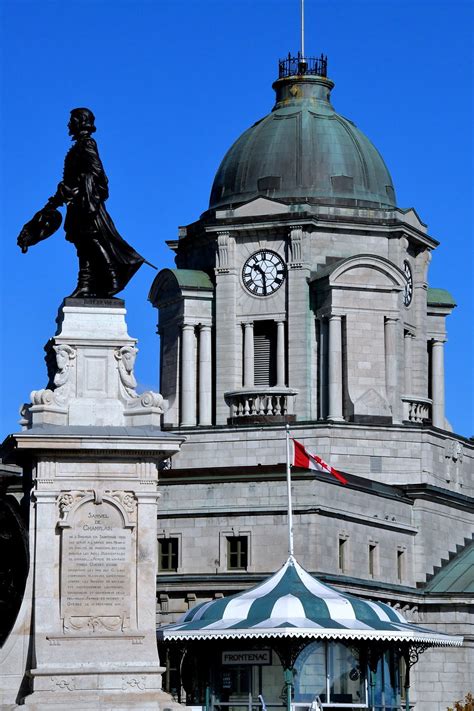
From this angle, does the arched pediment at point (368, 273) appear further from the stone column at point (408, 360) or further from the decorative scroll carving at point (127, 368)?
the decorative scroll carving at point (127, 368)

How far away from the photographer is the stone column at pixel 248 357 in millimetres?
101975

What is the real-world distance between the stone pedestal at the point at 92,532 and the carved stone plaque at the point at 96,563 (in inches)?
0.8

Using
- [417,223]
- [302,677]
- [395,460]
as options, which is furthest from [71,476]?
[417,223]

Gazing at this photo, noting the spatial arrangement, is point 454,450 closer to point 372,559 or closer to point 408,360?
point 408,360

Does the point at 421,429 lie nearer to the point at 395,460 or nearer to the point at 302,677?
the point at 395,460

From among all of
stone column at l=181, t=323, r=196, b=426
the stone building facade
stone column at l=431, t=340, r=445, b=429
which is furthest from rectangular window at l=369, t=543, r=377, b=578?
stone column at l=431, t=340, r=445, b=429

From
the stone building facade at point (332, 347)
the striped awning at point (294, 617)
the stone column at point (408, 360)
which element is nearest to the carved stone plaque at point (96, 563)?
the striped awning at point (294, 617)

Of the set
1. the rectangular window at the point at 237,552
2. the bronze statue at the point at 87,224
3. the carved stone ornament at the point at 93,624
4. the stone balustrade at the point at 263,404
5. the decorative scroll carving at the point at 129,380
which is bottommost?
the carved stone ornament at the point at 93,624

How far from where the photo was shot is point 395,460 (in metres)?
99.6

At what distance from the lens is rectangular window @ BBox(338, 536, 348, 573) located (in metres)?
89.2

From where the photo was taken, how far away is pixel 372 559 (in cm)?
9331

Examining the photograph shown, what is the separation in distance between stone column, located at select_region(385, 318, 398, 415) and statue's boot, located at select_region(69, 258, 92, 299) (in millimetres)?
58062

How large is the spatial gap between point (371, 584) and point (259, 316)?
18079mm

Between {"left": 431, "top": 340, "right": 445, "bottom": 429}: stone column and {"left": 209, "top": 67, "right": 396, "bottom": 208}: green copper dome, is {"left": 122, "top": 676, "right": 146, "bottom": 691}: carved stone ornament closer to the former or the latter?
{"left": 209, "top": 67, "right": 396, "bottom": 208}: green copper dome
